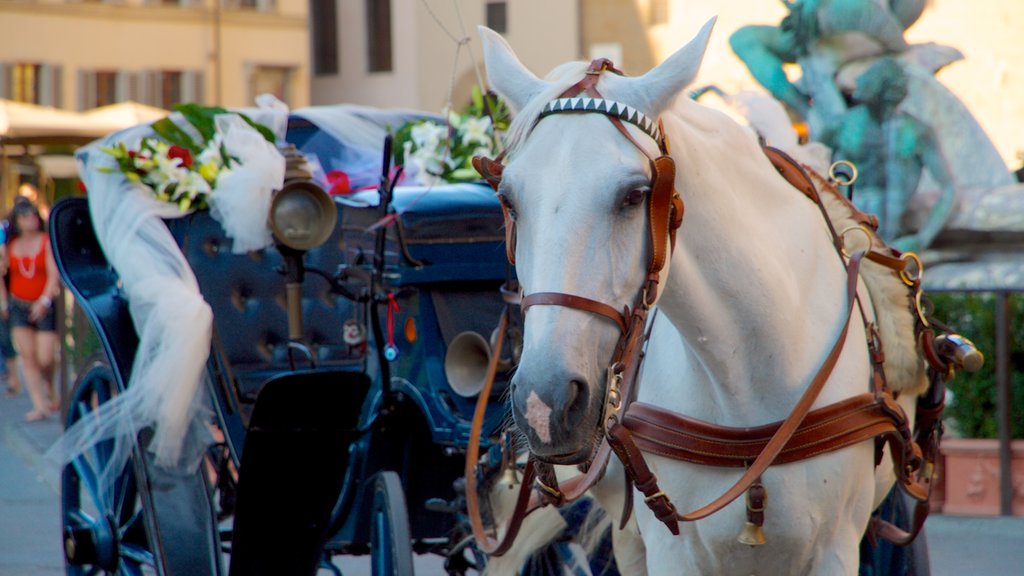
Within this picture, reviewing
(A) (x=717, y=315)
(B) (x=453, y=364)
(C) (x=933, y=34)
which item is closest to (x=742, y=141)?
(A) (x=717, y=315)

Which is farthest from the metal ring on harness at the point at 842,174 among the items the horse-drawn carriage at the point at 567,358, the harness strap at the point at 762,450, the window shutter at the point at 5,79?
the window shutter at the point at 5,79

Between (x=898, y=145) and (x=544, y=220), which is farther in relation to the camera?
(x=898, y=145)

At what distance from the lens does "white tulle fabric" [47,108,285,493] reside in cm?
389

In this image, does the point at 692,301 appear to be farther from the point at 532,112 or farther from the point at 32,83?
the point at 32,83

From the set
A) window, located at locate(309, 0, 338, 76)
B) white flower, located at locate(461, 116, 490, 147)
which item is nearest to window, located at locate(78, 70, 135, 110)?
window, located at locate(309, 0, 338, 76)

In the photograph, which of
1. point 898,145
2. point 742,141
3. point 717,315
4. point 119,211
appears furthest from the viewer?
point 898,145

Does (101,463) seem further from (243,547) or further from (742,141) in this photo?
(742,141)

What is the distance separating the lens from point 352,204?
429 centimetres

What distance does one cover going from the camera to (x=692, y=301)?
8.38ft

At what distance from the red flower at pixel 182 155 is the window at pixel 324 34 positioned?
28.0 m

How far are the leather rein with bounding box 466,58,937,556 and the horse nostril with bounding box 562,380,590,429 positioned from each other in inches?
3.0

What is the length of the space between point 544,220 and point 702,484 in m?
0.83

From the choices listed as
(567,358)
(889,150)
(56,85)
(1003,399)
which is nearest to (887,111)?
(889,150)

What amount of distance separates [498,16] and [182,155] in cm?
2215
